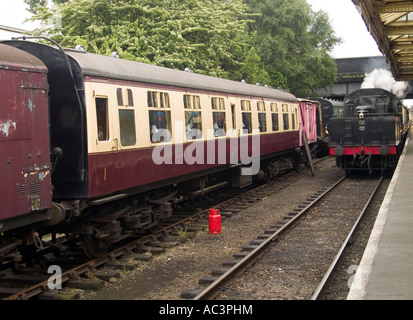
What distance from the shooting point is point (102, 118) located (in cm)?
797

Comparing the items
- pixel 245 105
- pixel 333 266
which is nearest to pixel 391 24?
pixel 245 105

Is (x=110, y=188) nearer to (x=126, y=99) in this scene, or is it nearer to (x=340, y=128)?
(x=126, y=99)

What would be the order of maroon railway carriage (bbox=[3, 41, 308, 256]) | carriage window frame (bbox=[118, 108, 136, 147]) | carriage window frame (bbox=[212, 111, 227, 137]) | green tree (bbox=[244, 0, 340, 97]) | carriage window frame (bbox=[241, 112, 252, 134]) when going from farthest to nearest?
green tree (bbox=[244, 0, 340, 97])
carriage window frame (bbox=[241, 112, 252, 134])
carriage window frame (bbox=[212, 111, 227, 137])
carriage window frame (bbox=[118, 108, 136, 147])
maroon railway carriage (bbox=[3, 41, 308, 256])

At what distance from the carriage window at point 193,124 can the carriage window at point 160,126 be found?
2.65 feet

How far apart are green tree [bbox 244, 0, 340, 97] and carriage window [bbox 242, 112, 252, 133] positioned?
75.1 ft

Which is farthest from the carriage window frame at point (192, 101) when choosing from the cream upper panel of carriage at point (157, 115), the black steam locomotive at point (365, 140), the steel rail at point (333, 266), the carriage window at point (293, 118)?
the carriage window at point (293, 118)

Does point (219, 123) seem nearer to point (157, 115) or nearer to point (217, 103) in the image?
point (217, 103)

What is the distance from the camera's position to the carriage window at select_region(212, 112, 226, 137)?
12.4 m

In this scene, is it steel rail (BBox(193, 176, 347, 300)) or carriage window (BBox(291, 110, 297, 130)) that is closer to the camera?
steel rail (BBox(193, 176, 347, 300))

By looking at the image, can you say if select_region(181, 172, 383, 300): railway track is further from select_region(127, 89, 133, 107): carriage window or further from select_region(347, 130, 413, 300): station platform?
select_region(127, 89, 133, 107): carriage window

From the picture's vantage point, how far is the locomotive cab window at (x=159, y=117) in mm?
9474

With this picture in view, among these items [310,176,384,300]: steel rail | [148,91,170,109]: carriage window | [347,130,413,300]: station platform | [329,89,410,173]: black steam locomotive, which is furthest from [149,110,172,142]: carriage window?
[329,89,410,173]: black steam locomotive

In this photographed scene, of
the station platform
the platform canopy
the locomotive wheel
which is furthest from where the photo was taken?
the platform canopy

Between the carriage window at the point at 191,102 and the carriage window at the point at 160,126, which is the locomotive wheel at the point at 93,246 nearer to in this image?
the carriage window at the point at 160,126
